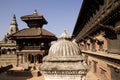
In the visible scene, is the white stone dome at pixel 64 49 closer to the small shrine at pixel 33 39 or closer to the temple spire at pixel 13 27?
the small shrine at pixel 33 39

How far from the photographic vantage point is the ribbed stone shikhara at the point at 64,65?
379 cm

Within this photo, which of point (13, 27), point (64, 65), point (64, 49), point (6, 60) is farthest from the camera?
point (13, 27)

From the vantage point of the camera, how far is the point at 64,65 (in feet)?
12.7

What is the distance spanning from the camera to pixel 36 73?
21.7m

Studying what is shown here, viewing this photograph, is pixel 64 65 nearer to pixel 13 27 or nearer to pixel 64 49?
pixel 64 49

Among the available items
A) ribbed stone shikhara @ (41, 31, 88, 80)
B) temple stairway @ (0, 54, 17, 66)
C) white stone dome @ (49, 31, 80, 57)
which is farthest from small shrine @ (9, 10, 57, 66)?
ribbed stone shikhara @ (41, 31, 88, 80)

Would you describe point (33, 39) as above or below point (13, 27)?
below

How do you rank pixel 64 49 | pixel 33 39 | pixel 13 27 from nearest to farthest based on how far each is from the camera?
pixel 64 49, pixel 33 39, pixel 13 27

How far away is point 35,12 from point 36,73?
10974 millimetres

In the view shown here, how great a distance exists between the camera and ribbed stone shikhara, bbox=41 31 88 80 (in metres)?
3.79

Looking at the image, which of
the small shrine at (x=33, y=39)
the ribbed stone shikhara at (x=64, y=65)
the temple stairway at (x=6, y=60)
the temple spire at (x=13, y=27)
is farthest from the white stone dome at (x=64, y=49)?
the temple spire at (x=13, y=27)

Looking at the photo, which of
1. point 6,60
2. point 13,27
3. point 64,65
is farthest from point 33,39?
point 13,27

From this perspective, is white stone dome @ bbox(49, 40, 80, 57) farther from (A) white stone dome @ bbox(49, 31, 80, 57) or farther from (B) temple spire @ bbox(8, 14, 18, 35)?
(B) temple spire @ bbox(8, 14, 18, 35)

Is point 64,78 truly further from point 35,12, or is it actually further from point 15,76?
point 35,12
